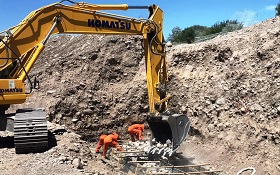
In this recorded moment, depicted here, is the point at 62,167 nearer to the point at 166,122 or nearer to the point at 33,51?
the point at 33,51

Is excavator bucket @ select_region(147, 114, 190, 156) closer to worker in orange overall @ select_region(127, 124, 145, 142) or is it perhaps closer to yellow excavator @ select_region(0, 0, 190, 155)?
yellow excavator @ select_region(0, 0, 190, 155)

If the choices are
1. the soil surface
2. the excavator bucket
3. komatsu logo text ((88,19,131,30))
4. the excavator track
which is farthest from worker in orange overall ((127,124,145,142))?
the excavator track

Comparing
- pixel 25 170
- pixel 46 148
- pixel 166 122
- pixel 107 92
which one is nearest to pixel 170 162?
pixel 166 122

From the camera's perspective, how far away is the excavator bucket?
9586 mm

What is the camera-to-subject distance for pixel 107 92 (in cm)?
1448

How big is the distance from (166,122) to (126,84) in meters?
5.36

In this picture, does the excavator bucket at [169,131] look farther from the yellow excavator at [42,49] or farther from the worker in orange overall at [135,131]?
the worker in orange overall at [135,131]

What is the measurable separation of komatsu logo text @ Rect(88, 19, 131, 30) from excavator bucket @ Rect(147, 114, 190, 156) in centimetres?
239

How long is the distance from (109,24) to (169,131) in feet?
10.2

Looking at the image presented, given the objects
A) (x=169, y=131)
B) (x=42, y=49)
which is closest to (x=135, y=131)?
(x=169, y=131)

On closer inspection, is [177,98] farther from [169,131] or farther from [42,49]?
[42,49]

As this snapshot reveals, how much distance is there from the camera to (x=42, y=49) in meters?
8.07

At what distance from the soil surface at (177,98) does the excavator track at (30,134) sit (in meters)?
0.22

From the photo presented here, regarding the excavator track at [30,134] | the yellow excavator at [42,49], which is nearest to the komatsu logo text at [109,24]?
the yellow excavator at [42,49]
